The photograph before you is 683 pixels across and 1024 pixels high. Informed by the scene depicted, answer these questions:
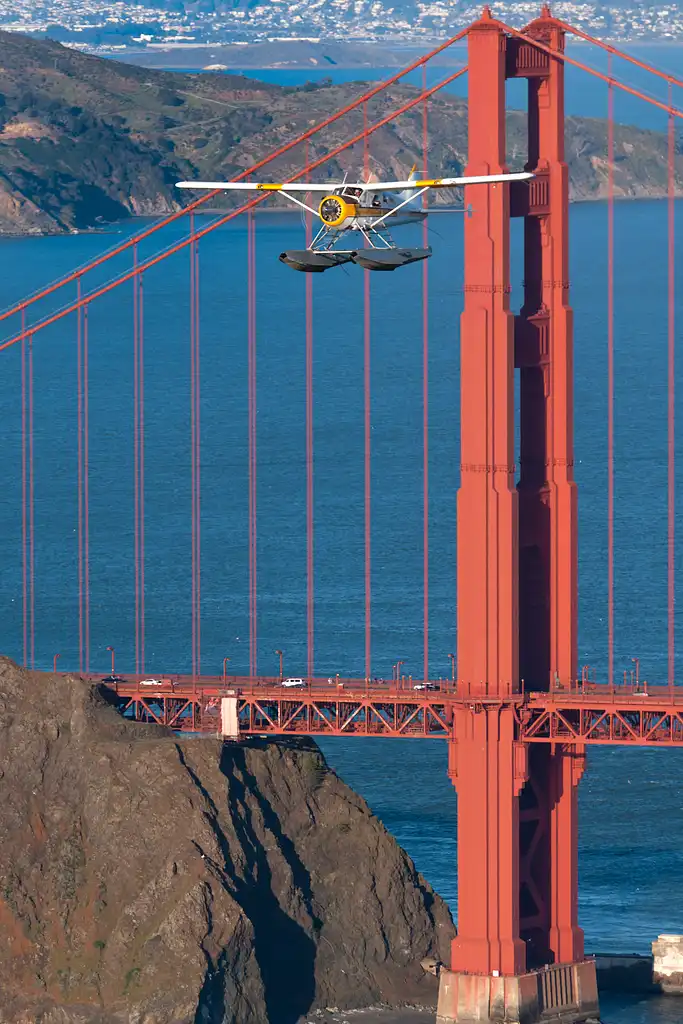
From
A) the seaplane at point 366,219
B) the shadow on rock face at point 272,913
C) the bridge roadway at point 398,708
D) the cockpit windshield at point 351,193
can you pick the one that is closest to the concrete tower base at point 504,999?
the shadow on rock face at point 272,913

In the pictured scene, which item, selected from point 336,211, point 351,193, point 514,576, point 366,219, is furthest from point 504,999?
point 351,193

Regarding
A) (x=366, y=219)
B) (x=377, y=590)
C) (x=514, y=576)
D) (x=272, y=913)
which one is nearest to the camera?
(x=366, y=219)

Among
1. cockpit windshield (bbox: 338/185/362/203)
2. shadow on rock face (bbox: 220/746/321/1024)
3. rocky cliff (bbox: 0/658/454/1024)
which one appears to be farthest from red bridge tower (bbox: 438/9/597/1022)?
shadow on rock face (bbox: 220/746/321/1024)

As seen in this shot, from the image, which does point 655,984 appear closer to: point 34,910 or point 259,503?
point 34,910

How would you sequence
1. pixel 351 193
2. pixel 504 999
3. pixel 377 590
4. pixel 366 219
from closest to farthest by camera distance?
pixel 351 193
pixel 366 219
pixel 504 999
pixel 377 590

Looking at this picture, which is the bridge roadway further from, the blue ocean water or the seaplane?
the seaplane

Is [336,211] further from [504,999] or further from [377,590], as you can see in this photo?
[377,590]
